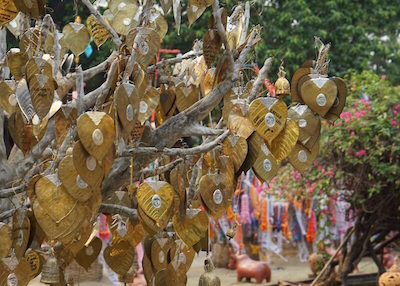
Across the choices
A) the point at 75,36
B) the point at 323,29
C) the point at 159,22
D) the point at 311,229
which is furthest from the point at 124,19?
the point at 311,229

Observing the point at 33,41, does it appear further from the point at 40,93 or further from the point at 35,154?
the point at 35,154

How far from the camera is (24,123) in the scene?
3.22 metres

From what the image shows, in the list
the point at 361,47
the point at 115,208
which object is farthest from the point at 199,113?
the point at 361,47

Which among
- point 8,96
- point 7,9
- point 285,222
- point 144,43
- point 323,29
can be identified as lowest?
point 285,222

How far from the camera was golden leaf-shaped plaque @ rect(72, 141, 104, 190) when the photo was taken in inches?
97.6

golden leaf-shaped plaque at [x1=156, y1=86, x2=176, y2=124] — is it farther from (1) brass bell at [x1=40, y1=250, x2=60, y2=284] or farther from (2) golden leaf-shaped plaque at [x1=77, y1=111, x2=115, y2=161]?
(2) golden leaf-shaped plaque at [x1=77, y1=111, x2=115, y2=161]

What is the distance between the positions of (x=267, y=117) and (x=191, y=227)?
63 centimetres

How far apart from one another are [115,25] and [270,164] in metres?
1.16

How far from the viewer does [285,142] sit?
2.90 metres

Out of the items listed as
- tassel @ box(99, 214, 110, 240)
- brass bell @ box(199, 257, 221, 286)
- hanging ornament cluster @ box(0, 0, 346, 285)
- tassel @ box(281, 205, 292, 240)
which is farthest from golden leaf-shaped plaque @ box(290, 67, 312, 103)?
tassel @ box(281, 205, 292, 240)

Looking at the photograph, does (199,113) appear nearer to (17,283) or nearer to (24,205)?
(24,205)

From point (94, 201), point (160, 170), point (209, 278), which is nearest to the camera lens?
point (94, 201)

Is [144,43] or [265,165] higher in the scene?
[144,43]

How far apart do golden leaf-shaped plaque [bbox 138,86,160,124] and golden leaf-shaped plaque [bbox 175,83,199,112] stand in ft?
1.56
